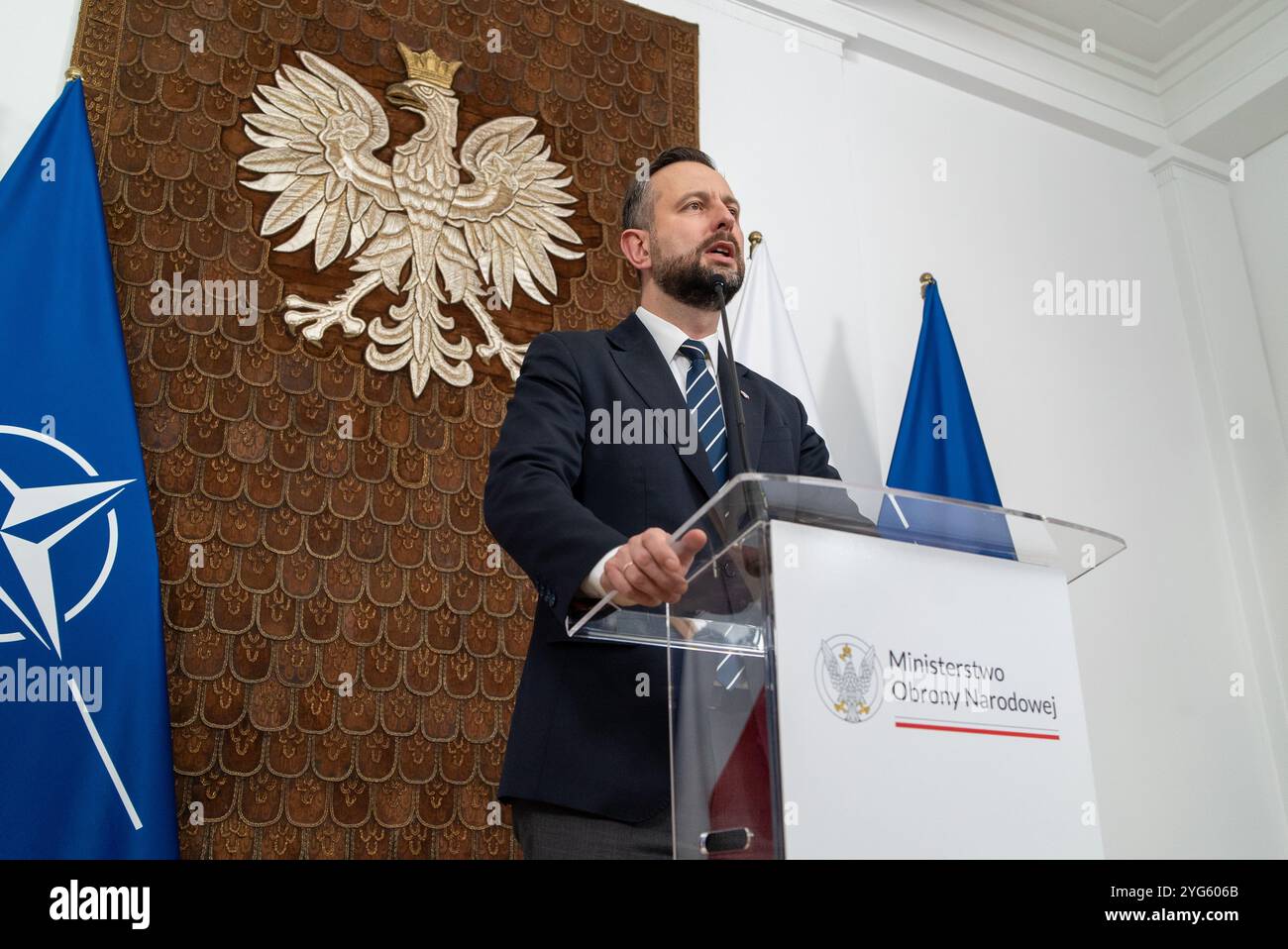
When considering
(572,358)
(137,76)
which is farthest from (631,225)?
(137,76)

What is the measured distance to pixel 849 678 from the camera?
1149 millimetres

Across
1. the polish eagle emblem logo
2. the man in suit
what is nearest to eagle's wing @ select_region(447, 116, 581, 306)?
the polish eagle emblem logo

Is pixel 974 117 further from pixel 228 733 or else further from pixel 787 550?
pixel 787 550

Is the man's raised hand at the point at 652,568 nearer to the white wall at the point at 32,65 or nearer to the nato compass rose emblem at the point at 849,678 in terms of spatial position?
the nato compass rose emblem at the point at 849,678

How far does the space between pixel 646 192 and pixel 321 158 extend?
1442mm

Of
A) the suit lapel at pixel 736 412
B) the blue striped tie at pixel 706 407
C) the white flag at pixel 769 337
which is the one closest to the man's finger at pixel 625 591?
the suit lapel at pixel 736 412

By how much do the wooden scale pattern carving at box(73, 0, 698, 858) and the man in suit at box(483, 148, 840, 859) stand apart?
1220 millimetres

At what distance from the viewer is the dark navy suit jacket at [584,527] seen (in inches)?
60.1

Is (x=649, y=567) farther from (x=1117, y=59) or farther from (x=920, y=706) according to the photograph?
(x=1117, y=59)

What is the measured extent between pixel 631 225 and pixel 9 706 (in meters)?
1.65

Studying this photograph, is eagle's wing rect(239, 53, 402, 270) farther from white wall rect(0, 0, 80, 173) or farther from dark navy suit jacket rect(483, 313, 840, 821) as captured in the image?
dark navy suit jacket rect(483, 313, 840, 821)

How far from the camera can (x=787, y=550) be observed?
1.17 m

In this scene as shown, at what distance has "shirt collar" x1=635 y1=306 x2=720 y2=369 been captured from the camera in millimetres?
2016

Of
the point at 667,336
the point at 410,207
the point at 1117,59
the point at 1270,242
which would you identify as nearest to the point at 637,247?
the point at 667,336
